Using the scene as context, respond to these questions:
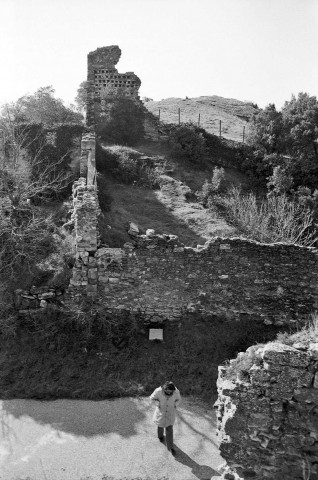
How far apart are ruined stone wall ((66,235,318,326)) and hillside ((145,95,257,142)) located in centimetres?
2195

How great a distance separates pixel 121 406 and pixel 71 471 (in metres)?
2.03

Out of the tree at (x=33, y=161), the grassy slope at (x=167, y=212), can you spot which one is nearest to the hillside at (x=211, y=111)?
the grassy slope at (x=167, y=212)

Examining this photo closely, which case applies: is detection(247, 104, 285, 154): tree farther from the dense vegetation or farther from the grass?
the grass

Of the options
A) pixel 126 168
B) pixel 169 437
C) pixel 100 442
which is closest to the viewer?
pixel 169 437

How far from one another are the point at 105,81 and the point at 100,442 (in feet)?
75.2

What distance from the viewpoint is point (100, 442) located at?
8711 millimetres

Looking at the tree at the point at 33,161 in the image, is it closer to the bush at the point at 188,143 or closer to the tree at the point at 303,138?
the bush at the point at 188,143

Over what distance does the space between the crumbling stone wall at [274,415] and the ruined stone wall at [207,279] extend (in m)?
5.50

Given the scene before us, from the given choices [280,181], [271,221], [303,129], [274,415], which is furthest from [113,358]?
[303,129]

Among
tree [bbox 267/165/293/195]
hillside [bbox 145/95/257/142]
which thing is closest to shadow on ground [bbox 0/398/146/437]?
tree [bbox 267/165/293/195]

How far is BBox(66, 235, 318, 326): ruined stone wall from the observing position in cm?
1174

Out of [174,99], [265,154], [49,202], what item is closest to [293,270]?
[49,202]

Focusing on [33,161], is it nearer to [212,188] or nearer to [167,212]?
[167,212]

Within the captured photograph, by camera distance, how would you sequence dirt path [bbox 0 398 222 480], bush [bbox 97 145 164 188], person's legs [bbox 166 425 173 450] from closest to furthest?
dirt path [bbox 0 398 222 480]
person's legs [bbox 166 425 173 450]
bush [bbox 97 145 164 188]
